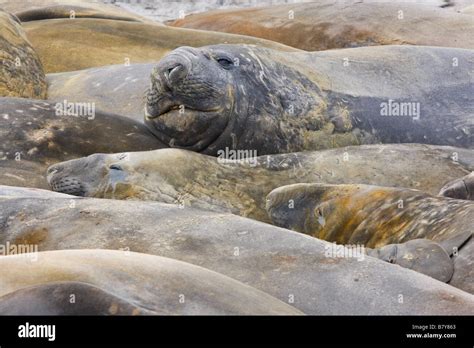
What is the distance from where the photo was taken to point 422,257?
4559 mm

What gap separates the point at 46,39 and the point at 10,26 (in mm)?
1105

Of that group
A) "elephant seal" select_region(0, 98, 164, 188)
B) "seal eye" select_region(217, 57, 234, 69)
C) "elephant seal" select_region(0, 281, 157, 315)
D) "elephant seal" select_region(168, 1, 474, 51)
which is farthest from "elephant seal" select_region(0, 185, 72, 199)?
"elephant seal" select_region(168, 1, 474, 51)

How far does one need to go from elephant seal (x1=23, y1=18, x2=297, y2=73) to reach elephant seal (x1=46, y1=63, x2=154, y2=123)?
0.57m

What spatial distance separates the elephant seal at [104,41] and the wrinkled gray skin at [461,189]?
12.2ft

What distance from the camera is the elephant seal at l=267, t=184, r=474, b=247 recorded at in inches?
201

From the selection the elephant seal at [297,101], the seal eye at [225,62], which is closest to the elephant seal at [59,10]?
the elephant seal at [297,101]

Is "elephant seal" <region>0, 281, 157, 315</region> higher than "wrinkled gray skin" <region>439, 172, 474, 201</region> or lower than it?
higher

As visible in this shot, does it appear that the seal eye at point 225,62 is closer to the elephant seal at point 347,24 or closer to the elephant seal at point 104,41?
the elephant seal at point 104,41

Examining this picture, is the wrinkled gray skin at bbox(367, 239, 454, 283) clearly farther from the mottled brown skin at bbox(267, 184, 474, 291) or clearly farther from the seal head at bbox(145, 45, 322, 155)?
the seal head at bbox(145, 45, 322, 155)

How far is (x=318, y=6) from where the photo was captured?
41.1ft

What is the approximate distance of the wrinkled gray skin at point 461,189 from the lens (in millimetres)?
5586

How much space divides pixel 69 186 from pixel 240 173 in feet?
2.96
